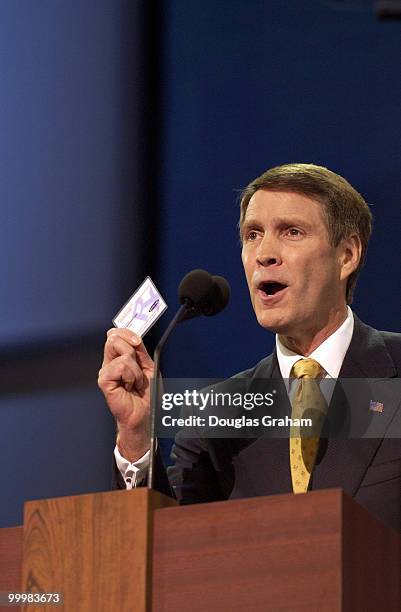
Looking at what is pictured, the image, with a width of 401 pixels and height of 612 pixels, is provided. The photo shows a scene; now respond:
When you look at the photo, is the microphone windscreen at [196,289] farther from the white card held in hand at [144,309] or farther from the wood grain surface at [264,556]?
the wood grain surface at [264,556]

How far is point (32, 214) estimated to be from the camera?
3.07 meters

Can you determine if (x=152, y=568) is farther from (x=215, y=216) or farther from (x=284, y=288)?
(x=215, y=216)

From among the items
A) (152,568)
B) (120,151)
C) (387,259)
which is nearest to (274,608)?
(152,568)

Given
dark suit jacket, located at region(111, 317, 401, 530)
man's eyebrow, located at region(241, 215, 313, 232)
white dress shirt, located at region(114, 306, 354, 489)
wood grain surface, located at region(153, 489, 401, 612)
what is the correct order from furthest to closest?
man's eyebrow, located at region(241, 215, 313, 232)
white dress shirt, located at region(114, 306, 354, 489)
dark suit jacket, located at region(111, 317, 401, 530)
wood grain surface, located at region(153, 489, 401, 612)

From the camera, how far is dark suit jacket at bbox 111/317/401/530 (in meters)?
2.00

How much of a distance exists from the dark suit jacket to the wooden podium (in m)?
0.38

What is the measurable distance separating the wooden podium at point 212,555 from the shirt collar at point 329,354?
0.78 meters

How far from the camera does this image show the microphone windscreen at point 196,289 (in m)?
1.86

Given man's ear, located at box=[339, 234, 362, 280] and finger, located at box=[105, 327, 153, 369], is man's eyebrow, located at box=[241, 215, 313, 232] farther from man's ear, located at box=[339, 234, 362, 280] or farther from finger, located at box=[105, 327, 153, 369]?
finger, located at box=[105, 327, 153, 369]

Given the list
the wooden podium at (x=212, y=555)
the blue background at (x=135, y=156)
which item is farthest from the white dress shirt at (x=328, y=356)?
the wooden podium at (x=212, y=555)

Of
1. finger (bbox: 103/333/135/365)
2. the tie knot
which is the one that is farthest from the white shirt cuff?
the tie knot

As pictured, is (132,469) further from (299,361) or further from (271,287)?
(271,287)

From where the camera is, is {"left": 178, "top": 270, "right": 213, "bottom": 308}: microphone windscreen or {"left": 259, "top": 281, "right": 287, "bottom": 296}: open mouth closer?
{"left": 178, "top": 270, "right": 213, "bottom": 308}: microphone windscreen

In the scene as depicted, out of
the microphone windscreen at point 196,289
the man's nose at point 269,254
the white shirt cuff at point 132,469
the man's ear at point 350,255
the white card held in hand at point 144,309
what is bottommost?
the white shirt cuff at point 132,469
